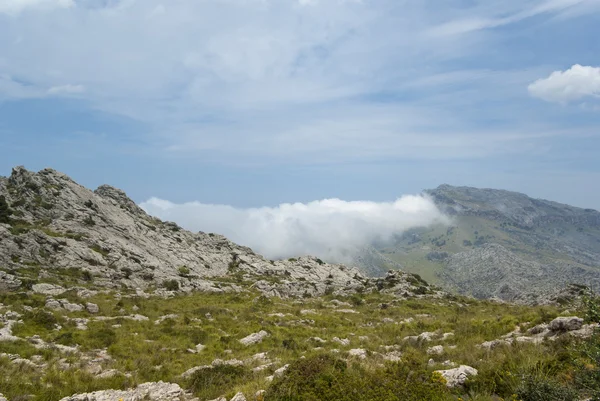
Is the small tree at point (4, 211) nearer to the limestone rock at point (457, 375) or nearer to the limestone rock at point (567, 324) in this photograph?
the limestone rock at point (457, 375)

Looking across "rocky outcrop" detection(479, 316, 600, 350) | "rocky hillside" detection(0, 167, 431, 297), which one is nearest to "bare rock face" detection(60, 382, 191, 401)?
"rocky outcrop" detection(479, 316, 600, 350)

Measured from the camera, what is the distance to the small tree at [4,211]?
2200 inches

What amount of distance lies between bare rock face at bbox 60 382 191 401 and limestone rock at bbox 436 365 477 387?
10491mm

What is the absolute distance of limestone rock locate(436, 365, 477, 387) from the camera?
1285 centimetres

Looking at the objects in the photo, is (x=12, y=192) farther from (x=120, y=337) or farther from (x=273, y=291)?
(x=120, y=337)

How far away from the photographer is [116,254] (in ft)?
195

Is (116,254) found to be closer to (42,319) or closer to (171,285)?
(171,285)

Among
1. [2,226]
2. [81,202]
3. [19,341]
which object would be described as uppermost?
[81,202]

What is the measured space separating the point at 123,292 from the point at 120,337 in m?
23.3

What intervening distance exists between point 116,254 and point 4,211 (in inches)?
791

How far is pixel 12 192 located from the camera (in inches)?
2751

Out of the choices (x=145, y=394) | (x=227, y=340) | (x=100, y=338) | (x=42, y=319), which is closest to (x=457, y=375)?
(x=145, y=394)

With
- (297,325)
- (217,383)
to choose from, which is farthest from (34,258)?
(217,383)

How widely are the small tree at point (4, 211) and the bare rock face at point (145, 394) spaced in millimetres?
58016
